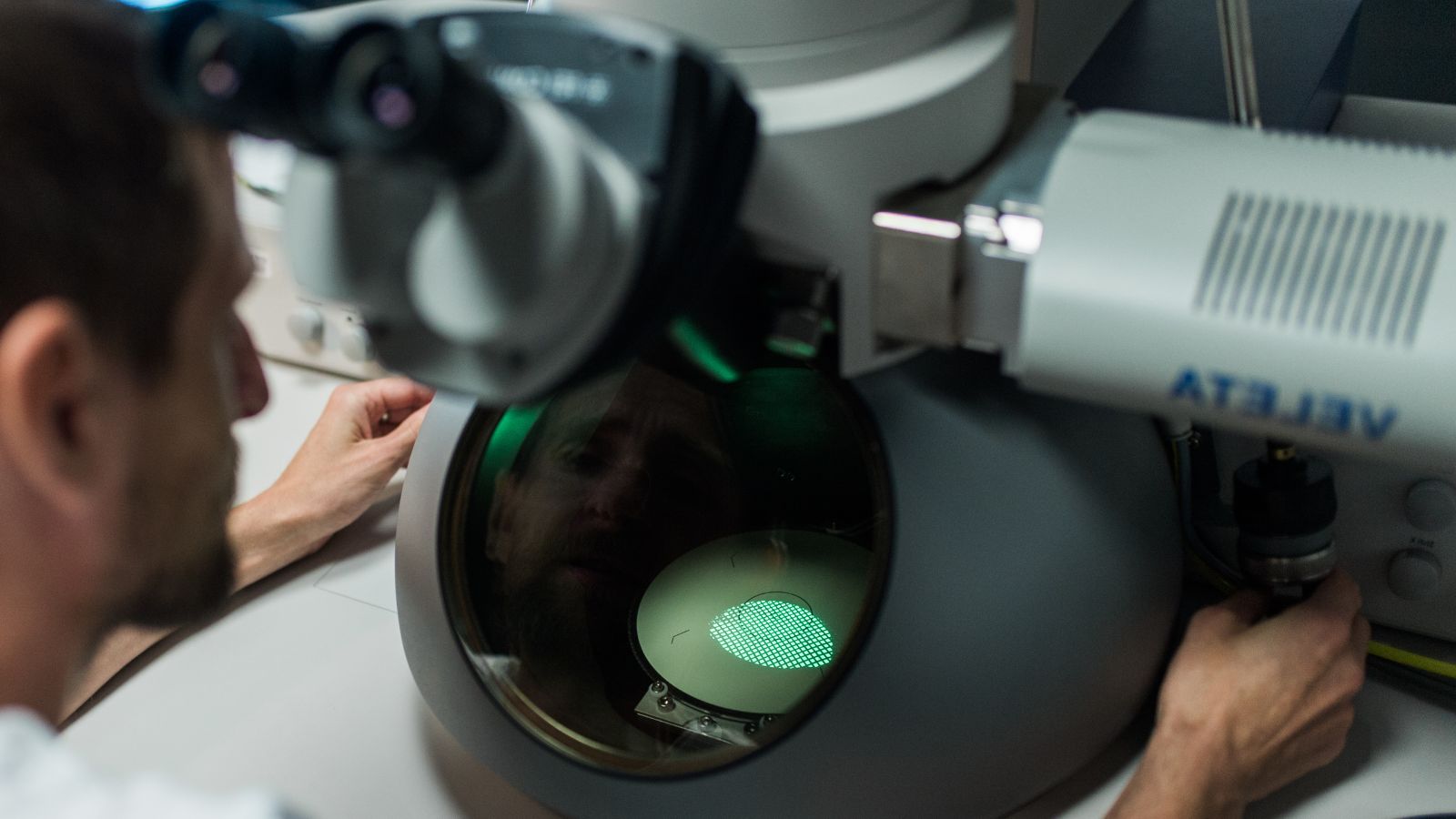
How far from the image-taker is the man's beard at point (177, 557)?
509mm

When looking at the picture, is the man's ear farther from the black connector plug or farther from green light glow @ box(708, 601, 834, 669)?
the black connector plug

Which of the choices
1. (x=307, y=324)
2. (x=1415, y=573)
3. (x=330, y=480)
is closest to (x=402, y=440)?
(x=330, y=480)

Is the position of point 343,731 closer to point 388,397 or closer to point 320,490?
point 320,490

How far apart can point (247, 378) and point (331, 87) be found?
0.33m

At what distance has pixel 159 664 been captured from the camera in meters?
0.78

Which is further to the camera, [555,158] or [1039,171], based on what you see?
[1039,171]

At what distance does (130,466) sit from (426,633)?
0.21m

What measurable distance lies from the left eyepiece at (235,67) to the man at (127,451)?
0.11 m

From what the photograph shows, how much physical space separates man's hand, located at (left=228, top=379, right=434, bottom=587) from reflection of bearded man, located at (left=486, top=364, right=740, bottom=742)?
0.20 metres

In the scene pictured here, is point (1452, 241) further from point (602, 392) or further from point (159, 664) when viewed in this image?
point (159, 664)

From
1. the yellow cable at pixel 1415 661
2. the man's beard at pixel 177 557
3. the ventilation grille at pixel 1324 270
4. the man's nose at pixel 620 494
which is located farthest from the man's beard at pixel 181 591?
the yellow cable at pixel 1415 661

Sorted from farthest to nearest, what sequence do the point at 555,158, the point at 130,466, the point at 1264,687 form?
the point at 1264,687 → the point at 130,466 → the point at 555,158

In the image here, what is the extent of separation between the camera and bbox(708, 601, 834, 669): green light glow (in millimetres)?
709

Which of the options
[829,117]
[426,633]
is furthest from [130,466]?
[829,117]
